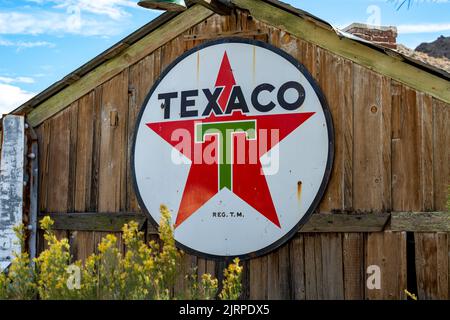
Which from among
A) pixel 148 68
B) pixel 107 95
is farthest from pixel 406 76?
pixel 107 95

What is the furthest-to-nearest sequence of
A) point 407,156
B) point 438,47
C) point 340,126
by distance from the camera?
point 438,47 < point 340,126 < point 407,156

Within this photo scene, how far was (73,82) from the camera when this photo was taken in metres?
8.20

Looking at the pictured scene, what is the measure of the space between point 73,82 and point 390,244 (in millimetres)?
4325

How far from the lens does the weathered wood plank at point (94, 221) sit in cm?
749

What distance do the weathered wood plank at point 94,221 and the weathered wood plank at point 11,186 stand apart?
483 millimetres

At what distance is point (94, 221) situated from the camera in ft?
25.5

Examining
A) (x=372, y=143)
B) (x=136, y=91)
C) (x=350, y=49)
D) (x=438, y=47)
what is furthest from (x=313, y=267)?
(x=438, y=47)

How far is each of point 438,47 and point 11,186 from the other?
19418mm

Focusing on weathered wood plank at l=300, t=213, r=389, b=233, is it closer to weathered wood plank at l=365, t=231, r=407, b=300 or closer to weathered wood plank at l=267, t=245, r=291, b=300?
weathered wood plank at l=365, t=231, r=407, b=300

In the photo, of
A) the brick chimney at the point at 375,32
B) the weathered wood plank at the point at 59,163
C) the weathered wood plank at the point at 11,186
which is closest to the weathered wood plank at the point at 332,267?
the weathered wood plank at the point at 59,163

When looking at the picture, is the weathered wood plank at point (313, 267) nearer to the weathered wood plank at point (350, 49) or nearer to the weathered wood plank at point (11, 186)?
the weathered wood plank at point (350, 49)

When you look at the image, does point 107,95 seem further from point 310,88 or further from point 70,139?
point 310,88

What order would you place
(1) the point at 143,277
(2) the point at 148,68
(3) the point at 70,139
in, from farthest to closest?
(3) the point at 70,139
(2) the point at 148,68
(1) the point at 143,277

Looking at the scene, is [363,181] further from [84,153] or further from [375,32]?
[375,32]
